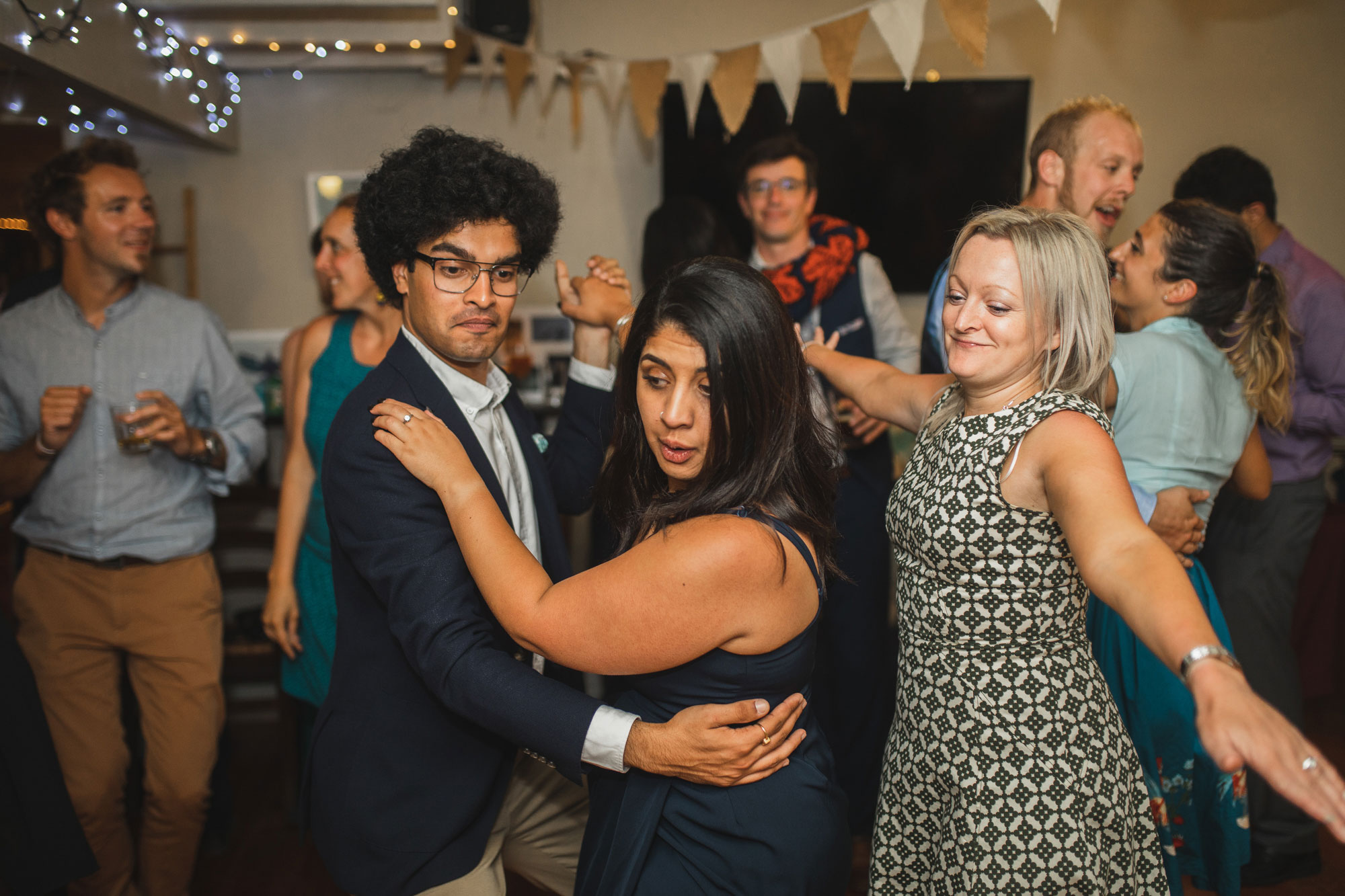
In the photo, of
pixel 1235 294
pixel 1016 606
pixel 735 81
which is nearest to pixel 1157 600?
pixel 1016 606

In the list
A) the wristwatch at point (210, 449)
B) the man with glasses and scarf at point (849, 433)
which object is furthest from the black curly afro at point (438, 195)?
the man with glasses and scarf at point (849, 433)

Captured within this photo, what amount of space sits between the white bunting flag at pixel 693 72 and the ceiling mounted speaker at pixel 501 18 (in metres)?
0.73

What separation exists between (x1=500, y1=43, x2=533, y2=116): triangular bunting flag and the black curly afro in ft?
7.99

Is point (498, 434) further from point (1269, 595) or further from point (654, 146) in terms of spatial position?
point (654, 146)

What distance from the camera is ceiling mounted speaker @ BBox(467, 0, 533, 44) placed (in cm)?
390

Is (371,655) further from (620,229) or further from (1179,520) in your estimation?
(620,229)

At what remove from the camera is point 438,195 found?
5.05ft

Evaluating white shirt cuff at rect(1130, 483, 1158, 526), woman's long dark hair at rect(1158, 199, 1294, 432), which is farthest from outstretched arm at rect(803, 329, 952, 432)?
woman's long dark hair at rect(1158, 199, 1294, 432)

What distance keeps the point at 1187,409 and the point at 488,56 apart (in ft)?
10.4

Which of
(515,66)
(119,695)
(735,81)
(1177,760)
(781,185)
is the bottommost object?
(119,695)

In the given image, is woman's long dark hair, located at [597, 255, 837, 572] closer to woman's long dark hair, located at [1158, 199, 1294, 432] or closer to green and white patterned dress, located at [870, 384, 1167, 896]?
green and white patterned dress, located at [870, 384, 1167, 896]

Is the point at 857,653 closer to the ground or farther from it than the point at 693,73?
closer to the ground

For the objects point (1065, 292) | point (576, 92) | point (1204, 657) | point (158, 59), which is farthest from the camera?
point (576, 92)

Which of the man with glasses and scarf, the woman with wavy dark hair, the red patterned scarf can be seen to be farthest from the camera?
the red patterned scarf
